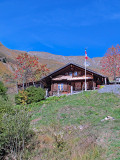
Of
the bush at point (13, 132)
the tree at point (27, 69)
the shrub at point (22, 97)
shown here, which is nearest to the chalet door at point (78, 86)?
the tree at point (27, 69)

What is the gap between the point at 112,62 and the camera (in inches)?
1377

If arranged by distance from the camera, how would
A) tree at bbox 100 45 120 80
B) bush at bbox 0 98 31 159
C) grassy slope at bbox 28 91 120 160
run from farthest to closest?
tree at bbox 100 45 120 80 → bush at bbox 0 98 31 159 → grassy slope at bbox 28 91 120 160

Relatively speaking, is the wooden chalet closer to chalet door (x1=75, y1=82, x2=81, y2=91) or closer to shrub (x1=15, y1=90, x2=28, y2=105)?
chalet door (x1=75, y1=82, x2=81, y2=91)

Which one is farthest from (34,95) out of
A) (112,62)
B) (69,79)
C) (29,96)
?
(112,62)

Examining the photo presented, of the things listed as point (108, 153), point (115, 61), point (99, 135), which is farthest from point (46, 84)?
point (108, 153)

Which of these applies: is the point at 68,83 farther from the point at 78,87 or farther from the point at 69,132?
the point at 69,132

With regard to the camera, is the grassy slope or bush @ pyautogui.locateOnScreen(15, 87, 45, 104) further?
bush @ pyautogui.locateOnScreen(15, 87, 45, 104)

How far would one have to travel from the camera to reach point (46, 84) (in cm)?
3197

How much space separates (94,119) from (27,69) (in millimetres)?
19830

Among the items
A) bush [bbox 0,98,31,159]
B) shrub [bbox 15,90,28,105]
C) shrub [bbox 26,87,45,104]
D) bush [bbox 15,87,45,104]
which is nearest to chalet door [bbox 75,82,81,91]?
shrub [bbox 26,87,45,104]

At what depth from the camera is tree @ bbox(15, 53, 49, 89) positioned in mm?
29947

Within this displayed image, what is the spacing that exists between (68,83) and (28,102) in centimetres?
969

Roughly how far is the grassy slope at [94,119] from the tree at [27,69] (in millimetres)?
10628

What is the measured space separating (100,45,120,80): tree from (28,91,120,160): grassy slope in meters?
15.3
